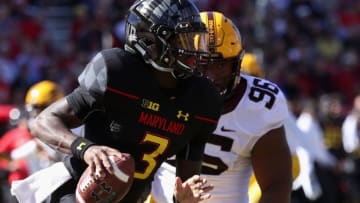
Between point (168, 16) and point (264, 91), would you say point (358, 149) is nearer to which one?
point (264, 91)

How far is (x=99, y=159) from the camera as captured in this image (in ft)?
10.9

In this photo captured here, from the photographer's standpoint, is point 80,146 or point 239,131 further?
point 239,131

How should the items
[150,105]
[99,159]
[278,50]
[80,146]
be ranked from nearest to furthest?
[99,159]
[80,146]
[150,105]
[278,50]

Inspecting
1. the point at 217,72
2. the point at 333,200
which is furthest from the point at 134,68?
the point at 333,200

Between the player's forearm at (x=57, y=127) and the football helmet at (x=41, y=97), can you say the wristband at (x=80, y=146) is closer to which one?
the player's forearm at (x=57, y=127)

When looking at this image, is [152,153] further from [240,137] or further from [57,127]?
[240,137]

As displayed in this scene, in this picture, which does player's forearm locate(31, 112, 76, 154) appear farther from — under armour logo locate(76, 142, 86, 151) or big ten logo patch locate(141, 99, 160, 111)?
big ten logo patch locate(141, 99, 160, 111)

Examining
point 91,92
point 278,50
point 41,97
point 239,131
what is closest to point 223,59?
point 239,131

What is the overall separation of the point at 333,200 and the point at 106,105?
29.1 feet

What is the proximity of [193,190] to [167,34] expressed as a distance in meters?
0.59

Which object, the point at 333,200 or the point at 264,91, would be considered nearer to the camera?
the point at 264,91

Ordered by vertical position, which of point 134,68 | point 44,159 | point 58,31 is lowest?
point 58,31

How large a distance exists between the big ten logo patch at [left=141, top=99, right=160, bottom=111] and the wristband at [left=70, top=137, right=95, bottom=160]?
30 centimetres

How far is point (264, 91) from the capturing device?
14.4 feet
